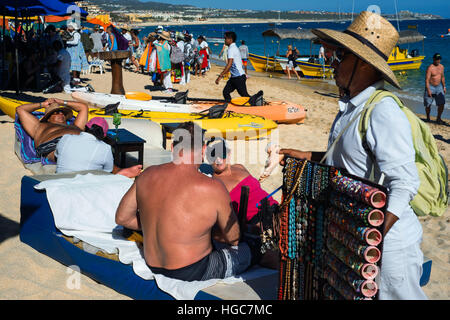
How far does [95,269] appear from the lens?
350 cm

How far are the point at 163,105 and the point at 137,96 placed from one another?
703mm

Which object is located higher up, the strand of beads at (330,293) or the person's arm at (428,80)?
the person's arm at (428,80)

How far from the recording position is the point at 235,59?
924 cm

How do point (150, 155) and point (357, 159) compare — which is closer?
point (357, 159)

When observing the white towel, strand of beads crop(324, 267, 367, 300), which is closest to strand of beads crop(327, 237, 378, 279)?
strand of beads crop(324, 267, 367, 300)

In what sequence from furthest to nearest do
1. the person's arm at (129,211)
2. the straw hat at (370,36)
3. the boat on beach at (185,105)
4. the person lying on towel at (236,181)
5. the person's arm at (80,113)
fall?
the boat on beach at (185,105) → the person's arm at (80,113) → the person lying on towel at (236,181) → the person's arm at (129,211) → the straw hat at (370,36)

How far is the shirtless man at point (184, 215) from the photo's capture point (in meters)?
2.85

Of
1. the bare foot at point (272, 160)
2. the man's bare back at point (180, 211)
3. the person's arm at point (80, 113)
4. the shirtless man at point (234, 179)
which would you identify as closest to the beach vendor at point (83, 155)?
the person's arm at point (80, 113)

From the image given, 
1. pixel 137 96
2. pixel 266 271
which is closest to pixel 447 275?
pixel 266 271

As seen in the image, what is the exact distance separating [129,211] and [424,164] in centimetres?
187

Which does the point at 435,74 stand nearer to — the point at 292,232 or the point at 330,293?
the point at 292,232

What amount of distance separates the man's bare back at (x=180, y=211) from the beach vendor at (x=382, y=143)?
0.82m

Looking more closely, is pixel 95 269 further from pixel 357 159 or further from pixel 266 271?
pixel 357 159

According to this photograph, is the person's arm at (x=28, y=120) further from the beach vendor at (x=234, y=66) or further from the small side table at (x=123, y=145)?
the beach vendor at (x=234, y=66)
